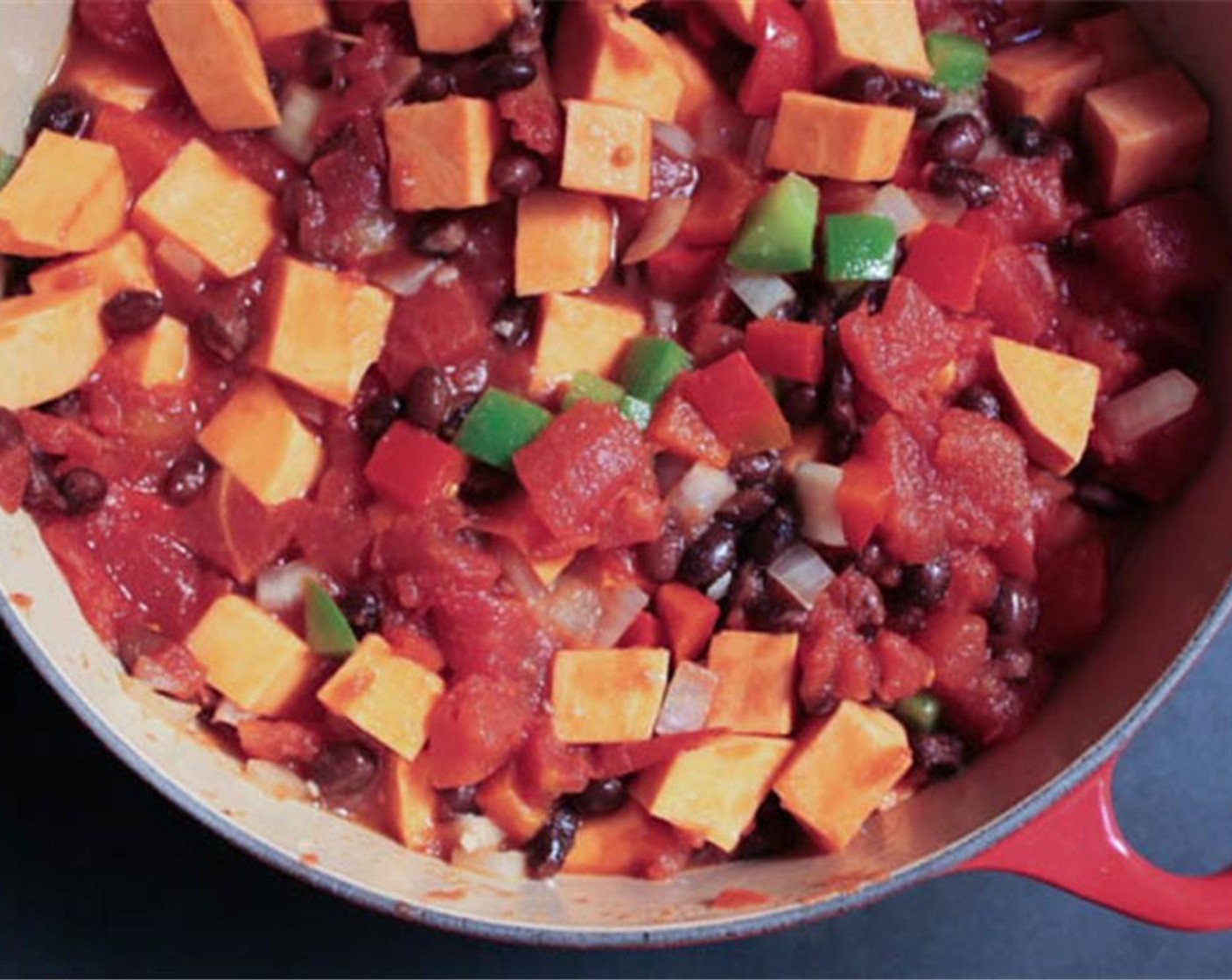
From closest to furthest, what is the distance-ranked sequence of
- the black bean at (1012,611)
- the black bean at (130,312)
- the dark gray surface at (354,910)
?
the black bean at (130,312) → the black bean at (1012,611) → the dark gray surface at (354,910)

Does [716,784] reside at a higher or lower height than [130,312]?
Result: lower

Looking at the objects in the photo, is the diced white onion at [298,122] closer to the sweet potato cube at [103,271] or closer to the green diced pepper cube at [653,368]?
the sweet potato cube at [103,271]

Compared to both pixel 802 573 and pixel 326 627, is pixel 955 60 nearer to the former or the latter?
pixel 802 573

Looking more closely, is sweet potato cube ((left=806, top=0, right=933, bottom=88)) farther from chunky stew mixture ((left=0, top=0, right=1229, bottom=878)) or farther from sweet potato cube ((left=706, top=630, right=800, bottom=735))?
sweet potato cube ((left=706, top=630, right=800, bottom=735))

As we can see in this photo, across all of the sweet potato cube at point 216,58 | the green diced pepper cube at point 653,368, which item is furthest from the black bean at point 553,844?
the sweet potato cube at point 216,58

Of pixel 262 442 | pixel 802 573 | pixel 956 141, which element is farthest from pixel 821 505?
pixel 262 442

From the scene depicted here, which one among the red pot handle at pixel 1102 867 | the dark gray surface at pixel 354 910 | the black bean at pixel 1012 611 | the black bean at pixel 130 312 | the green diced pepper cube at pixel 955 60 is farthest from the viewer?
the dark gray surface at pixel 354 910
